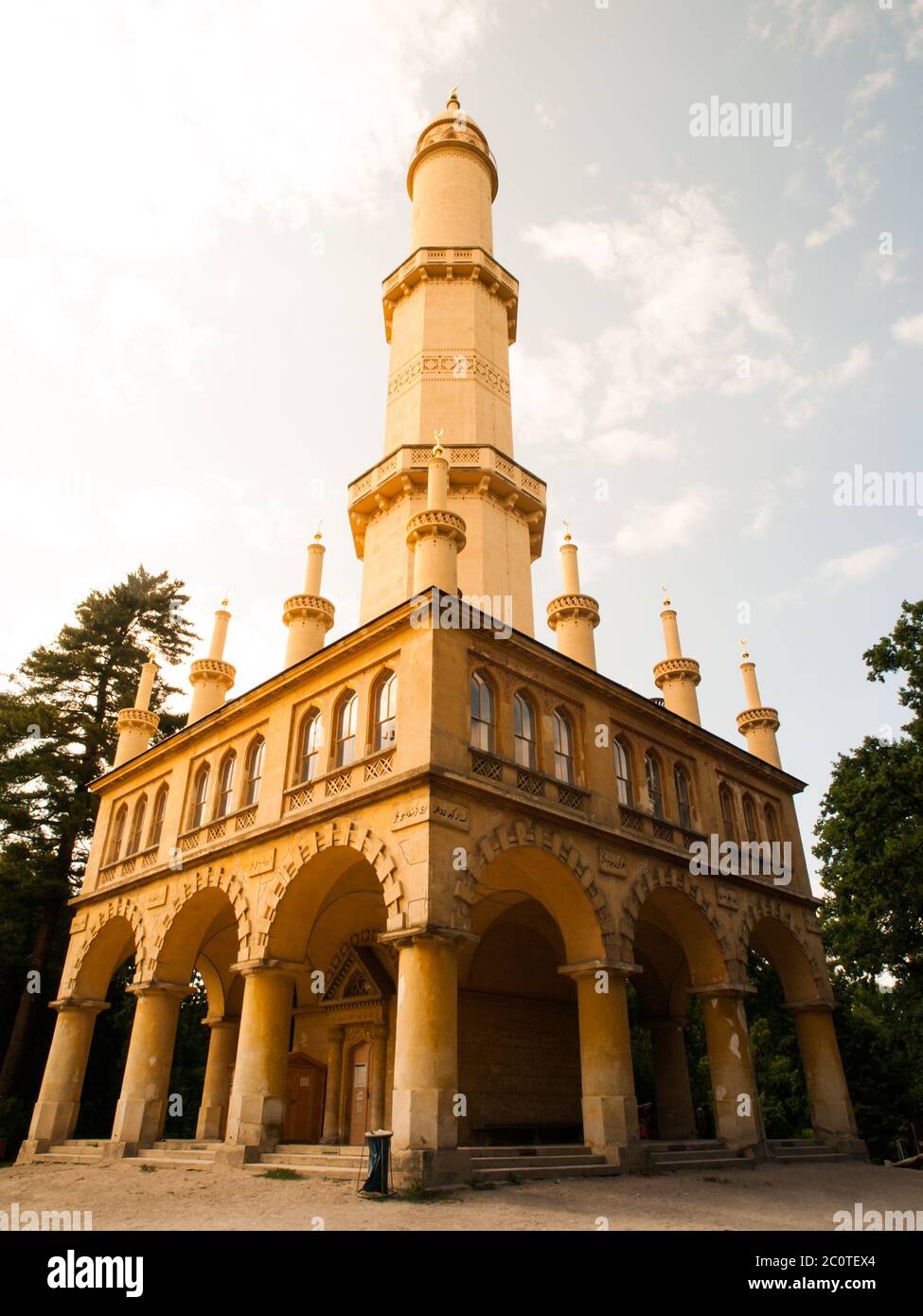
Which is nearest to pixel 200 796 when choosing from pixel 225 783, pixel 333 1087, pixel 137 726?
pixel 225 783

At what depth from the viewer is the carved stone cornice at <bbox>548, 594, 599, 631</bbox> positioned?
2153 cm

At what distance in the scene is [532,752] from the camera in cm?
1748

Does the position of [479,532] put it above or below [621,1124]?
above

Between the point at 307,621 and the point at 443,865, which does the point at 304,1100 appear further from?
the point at 307,621

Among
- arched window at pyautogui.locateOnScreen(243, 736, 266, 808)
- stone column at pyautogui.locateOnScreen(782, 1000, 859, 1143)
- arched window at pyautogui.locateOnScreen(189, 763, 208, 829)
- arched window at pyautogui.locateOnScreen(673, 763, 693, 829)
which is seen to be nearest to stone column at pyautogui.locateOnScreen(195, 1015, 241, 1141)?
arched window at pyautogui.locateOnScreen(189, 763, 208, 829)

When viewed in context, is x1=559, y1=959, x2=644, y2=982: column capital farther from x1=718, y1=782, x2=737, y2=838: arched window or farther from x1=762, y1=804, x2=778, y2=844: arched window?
x1=762, y1=804, x2=778, y2=844: arched window

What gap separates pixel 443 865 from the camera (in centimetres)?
1395

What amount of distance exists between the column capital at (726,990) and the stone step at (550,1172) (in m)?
5.93

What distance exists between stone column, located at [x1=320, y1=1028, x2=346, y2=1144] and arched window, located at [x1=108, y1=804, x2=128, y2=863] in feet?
27.2

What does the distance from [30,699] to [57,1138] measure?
16.1m

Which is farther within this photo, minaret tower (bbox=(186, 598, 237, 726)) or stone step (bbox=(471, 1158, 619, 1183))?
minaret tower (bbox=(186, 598, 237, 726))

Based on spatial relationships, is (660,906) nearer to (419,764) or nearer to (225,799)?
(419,764)

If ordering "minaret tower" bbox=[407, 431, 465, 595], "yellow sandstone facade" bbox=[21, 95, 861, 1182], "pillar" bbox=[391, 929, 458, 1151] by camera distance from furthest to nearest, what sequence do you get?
"minaret tower" bbox=[407, 431, 465, 595] < "yellow sandstone facade" bbox=[21, 95, 861, 1182] < "pillar" bbox=[391, 929, 458, 1151]
